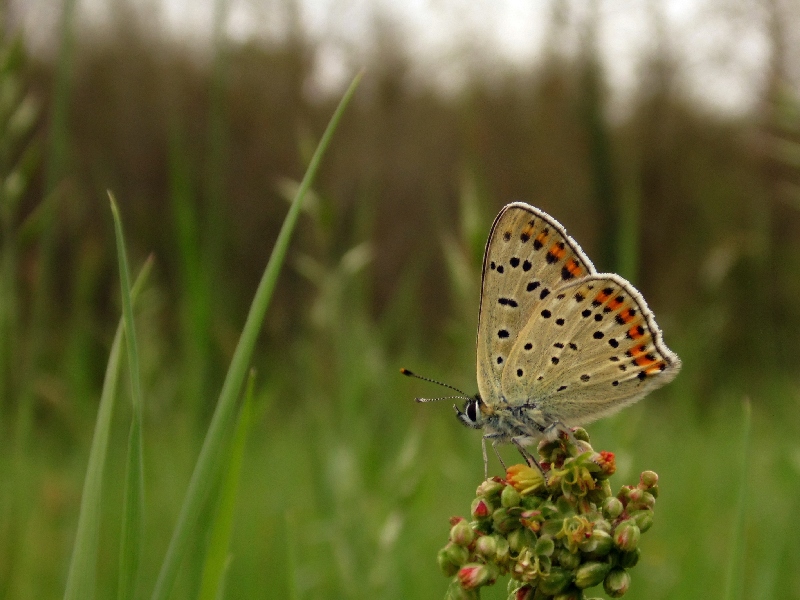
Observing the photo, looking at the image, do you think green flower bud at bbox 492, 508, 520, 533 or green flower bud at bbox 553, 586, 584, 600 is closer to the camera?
green flower bud at bbox 553, 586, 584, 600

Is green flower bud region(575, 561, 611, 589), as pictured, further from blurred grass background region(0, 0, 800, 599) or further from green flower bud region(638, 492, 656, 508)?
blurred grass background region(0, 0, 800, 599)

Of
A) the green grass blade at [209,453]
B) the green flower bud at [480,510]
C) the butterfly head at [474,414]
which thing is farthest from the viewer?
the butterfly head at [474,414]

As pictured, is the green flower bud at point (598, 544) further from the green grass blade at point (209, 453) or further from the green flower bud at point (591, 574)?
the green grass blade at point (209, 453)

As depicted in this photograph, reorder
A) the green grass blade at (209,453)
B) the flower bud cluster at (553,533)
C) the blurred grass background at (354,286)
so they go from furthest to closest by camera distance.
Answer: the blurred grass background at (354,286) → the flower bud cluster at (553,533) → the green grass blade at (209,453)

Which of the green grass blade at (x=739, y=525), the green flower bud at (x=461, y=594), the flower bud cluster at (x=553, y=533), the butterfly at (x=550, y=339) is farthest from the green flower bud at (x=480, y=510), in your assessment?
the butterfly at (x=550, y=339)

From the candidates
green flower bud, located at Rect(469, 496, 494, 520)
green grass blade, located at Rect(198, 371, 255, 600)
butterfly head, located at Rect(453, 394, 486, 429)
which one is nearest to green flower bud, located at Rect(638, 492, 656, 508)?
Result: green flower bud, located at Rect(469, 496, 494, 520)

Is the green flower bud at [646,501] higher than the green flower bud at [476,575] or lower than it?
higher

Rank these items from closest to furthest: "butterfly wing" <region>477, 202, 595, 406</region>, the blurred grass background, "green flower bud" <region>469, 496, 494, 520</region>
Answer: "green flower bud" <region>469, 496, 494, 520</region> → "butterfly wing" <region>477, 202, 595, 406</region> → the blurred grass background
